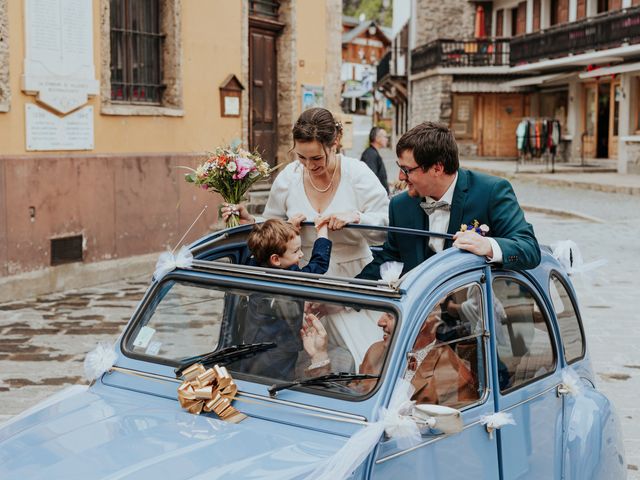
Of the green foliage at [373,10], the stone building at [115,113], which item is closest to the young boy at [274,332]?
the stone building at [115,113]

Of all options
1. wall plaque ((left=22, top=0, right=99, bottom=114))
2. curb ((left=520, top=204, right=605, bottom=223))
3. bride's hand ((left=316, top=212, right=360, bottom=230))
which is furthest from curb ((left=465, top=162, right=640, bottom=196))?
bride's hand ((left=316, top=212, right=360, bottom=230))

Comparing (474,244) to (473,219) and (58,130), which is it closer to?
(473,219)

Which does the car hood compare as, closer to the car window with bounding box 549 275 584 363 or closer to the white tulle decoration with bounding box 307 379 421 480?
the white tulle decoration with bounding box 307 379 421 480

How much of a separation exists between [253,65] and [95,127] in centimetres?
430

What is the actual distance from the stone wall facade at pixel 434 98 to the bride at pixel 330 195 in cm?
4081

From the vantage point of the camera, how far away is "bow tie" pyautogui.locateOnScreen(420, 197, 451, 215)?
4.18 metres

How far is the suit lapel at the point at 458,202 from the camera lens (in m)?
4.14

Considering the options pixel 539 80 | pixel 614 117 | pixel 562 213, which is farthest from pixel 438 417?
pixel 539 80

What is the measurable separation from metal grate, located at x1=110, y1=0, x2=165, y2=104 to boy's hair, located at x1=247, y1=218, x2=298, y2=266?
855 cm

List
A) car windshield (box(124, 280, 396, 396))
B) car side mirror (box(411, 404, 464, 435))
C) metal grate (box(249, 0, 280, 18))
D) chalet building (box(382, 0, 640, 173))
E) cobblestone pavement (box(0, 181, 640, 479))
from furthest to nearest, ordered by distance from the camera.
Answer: chalet building (box(382, 0, 640, 173)) → metal grate (box(249, 0, 280, 18)) → cobblestone pavement (box(0, 181, 640, 479)) → car windshield (box(124, 280, 396, 396)) → car side mirror (box(411, 404, 464, 435))

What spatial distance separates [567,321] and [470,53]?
44167 millimetres

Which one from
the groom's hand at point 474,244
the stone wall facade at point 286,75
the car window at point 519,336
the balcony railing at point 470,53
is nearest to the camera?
the groom's hand at point 474,244

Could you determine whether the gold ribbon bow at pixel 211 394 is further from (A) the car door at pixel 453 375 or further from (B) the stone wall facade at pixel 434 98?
(B) the stone wall facade at pixel 434 98

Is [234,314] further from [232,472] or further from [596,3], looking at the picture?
[596,3]
